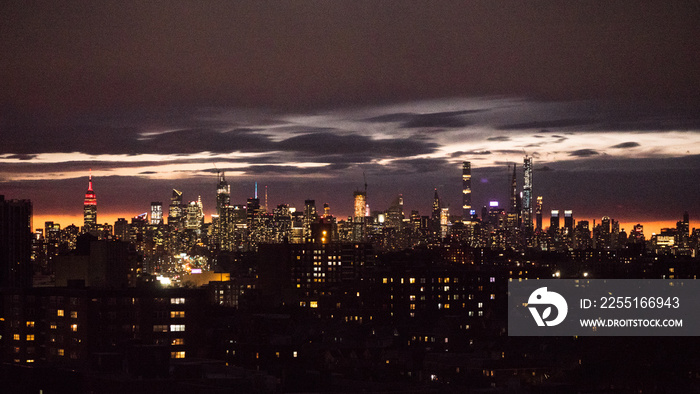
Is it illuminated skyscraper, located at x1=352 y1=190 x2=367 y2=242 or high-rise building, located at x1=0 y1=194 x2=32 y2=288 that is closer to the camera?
high-rise building, located at x1=0 y1=194 x2=32 y2=288

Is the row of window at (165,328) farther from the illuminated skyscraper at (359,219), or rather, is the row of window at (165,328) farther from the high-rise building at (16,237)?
the illuminated skyscraper at (359,219)

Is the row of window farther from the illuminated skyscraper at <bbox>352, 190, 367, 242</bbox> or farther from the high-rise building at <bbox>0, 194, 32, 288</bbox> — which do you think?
the illuminated skyscraper at <bbox>352, 190, 367, 242</bbox>

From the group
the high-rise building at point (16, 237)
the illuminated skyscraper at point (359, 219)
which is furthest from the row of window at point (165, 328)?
the illuminated skyscraper at point (359, 219)

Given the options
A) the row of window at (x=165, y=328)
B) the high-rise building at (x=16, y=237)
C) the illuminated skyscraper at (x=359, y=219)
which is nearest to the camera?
the row of window at (x=165, y=328)

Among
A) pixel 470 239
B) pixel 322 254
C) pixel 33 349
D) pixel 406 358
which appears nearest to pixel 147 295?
pixel 33 349

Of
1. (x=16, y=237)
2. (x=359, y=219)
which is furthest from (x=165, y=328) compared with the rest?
(x=359, y=219)

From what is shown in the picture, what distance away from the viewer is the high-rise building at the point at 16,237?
8591cm

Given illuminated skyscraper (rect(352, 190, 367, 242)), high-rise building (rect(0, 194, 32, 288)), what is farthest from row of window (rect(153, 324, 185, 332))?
illuminated skyscraper (rect(352, 190, 367, 242))

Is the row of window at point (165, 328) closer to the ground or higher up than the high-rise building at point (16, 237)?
closer to the ground

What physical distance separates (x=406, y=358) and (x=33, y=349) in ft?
53.9

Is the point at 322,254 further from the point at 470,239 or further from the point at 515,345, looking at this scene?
the point at 470,239

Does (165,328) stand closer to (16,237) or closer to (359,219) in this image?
(16,237)

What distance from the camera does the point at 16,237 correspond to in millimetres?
89000

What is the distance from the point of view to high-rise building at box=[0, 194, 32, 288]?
3382 inches
